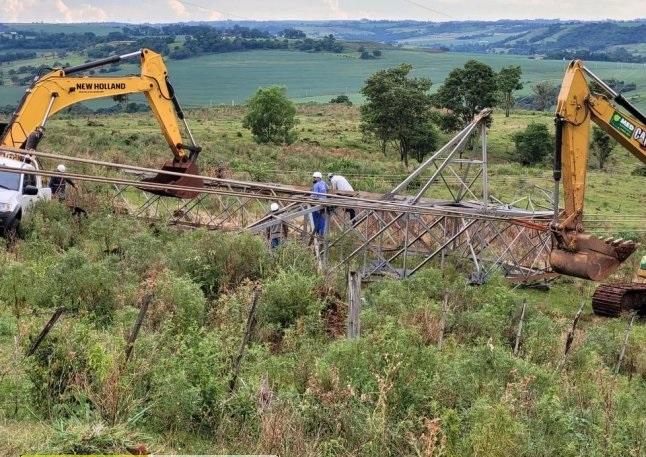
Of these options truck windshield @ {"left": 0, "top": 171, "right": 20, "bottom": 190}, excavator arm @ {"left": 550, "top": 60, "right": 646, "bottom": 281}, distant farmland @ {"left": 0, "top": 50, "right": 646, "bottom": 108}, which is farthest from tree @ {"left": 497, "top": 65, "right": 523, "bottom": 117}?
truck windshield @ {"left": 0, "top": 171, "right": 20, "bottom": 190}

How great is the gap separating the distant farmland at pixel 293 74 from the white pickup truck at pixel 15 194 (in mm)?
89068

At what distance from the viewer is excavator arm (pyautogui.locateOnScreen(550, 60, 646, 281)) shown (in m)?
14.5

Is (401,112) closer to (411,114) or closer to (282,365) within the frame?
(411,114)

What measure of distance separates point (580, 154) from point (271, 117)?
3627cm

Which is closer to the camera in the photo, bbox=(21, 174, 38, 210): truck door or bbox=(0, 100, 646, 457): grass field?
bbox=(0, 100, 646, 457): grass field

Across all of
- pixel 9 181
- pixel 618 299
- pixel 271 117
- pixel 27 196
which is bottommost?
pixel 618 299

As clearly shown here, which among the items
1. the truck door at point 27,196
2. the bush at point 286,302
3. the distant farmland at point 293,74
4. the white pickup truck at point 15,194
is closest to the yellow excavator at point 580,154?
the bush at point 286,302

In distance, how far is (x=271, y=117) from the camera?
49781 mm

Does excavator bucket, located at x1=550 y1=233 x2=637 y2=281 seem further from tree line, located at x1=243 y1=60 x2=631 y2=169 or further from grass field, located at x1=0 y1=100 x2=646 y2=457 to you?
tree line, located at x1=243 y1=60 x2=631 y2=169

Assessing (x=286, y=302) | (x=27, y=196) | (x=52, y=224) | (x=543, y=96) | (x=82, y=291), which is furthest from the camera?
(x=543, y=96)

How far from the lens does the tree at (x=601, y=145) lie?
168ft

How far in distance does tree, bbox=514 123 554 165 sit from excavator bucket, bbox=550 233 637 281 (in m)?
37.1

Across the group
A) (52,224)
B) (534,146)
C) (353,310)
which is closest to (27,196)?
(52,224)

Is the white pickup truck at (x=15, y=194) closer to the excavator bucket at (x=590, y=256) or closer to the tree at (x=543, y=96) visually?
the excavator bucket at (x=590, y=256)
